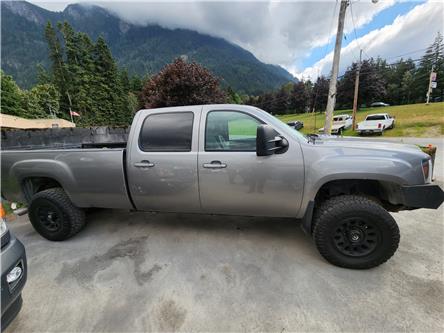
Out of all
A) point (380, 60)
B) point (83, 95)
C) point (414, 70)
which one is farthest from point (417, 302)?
point (380, 60)

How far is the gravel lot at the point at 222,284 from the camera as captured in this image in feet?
5.52

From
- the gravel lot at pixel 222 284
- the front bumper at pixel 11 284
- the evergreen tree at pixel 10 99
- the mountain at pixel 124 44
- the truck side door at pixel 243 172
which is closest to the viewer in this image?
the front bumper at pixel 11 284

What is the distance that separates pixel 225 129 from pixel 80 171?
1.99 m

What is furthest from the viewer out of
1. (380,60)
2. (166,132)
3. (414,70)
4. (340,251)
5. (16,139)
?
(380,60)

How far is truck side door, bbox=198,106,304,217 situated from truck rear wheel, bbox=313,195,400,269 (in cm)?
36

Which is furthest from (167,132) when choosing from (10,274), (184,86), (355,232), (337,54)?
(184,86)

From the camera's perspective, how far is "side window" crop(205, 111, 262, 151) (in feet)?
7.84

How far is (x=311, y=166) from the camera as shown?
214 centimetres

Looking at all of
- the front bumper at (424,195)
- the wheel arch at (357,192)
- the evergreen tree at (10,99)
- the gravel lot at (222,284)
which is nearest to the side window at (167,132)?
the gravel lot at (222,284)

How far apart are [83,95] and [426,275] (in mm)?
39294

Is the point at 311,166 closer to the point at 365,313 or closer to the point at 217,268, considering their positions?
the point at 365,313

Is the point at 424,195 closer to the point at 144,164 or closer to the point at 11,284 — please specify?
the point at 144,164

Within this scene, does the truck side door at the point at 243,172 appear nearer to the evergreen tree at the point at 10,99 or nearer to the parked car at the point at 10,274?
the parked car at the point at 10,274

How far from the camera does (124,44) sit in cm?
16838
